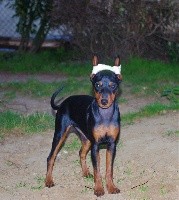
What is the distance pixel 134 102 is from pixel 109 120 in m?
3.94

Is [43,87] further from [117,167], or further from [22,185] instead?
[22,185]

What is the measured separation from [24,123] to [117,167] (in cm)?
→ 194

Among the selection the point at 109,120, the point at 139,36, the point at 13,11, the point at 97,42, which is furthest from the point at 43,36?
the point at 109,120

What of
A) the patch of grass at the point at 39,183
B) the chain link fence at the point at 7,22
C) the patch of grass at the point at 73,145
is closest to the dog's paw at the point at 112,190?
the patch of grass at the point at 39,183

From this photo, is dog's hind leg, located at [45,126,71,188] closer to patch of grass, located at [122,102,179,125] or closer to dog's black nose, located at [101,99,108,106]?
dog's black nose, located at [101,99,108,106]

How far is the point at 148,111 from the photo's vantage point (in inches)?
309

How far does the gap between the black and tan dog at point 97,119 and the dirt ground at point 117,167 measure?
0.64 ft

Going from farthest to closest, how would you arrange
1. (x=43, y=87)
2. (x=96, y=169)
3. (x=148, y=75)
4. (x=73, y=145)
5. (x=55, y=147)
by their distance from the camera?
(x=148, y=75) < (x=43, y=87) < (x=73, y=145) < (x=55, y=147) < (x=96, y=169)

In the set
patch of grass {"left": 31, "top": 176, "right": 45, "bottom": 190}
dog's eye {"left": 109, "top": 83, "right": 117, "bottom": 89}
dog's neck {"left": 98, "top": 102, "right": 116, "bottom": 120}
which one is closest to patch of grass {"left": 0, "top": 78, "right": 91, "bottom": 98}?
patch of grass {"left": 31, "top": 176, "right": 45, "bottom": 190}

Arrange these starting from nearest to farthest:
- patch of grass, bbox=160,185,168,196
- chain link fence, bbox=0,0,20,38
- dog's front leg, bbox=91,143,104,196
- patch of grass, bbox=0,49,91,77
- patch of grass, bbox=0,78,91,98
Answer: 1. dog's front leg, bbox=91,143,104,196
2. patch of grass, bbox=160,185,168,196
3. patch of grass, bbox=0,78,91,98
4. patch of grass, bbox=0,49,91,77
5. chain link fence, bbox=0,0,20,38

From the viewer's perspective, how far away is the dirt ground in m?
4.98

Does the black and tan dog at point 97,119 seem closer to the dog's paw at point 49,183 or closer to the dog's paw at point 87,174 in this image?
the dog's paw at point 49,183

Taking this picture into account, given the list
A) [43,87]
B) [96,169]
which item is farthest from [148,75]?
[96,169]

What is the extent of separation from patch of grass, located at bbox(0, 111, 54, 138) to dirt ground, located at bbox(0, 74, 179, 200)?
A: 0.55 ft
